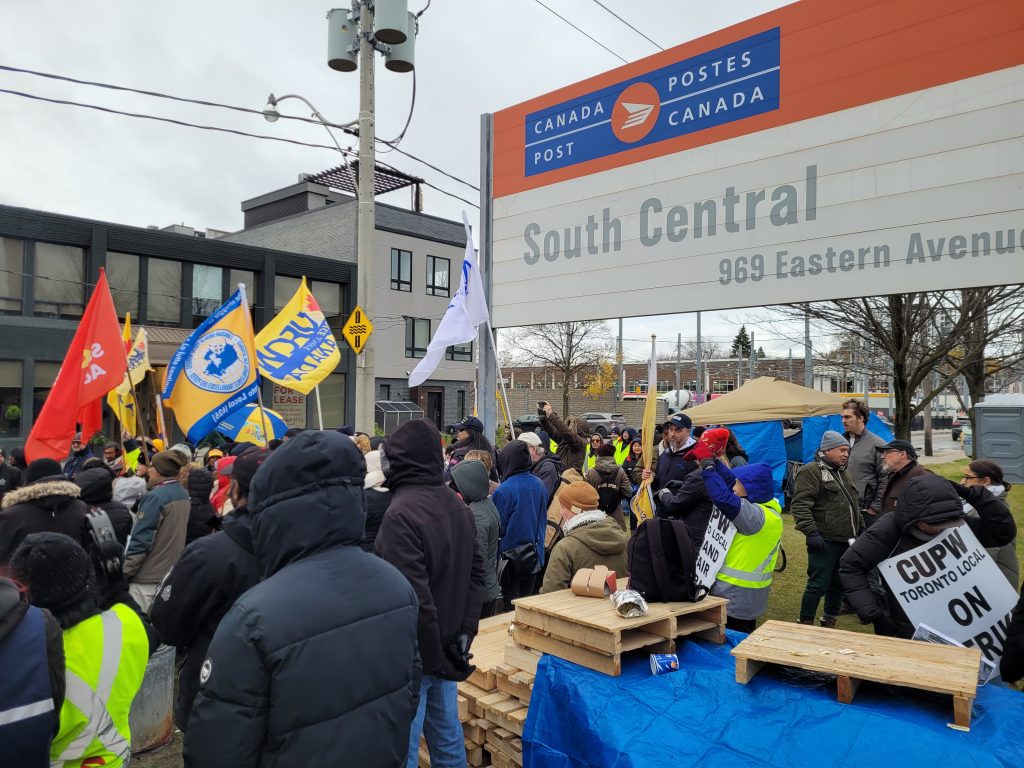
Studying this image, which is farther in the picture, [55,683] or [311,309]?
[311,309]

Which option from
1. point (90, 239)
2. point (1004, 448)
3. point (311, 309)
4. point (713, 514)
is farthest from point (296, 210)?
point (713, 514)

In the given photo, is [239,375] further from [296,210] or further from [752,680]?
[296,210]

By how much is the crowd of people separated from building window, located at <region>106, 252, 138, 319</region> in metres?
20.6

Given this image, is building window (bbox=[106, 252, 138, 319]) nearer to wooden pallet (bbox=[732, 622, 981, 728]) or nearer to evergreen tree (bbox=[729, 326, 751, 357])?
wooden pallet (bbox=[732, 622, 981, 728])

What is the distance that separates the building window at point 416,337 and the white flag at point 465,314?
28166mm

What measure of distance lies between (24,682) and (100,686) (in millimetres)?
504

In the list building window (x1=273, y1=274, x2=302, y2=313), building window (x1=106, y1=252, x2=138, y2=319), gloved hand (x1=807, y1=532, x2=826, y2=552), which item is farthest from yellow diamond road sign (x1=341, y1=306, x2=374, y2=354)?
building window (x1=273, y1=274, x2=302, y2=313)

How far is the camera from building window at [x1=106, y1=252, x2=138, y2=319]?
80.2 ft

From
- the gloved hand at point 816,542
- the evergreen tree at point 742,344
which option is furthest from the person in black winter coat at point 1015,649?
the evergreen tree at point 742,344

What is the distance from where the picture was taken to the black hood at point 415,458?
3.58 meters

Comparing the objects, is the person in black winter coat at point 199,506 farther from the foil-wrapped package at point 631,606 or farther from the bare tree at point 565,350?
the bare tree at point 565,350

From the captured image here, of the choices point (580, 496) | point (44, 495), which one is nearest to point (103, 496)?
point (44, 495)

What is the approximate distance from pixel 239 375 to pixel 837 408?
11.1m

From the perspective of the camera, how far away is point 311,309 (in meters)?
10.4
